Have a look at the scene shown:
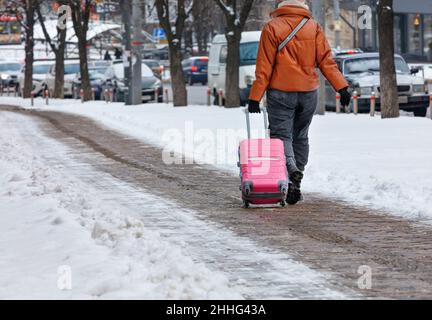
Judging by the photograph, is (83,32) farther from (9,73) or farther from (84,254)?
(84,254)

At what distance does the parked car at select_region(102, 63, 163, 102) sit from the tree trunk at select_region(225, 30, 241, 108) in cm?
1060

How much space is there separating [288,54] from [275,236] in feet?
7.69

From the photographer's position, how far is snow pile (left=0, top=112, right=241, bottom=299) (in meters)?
6.07

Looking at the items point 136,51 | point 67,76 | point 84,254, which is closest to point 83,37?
point 136,51

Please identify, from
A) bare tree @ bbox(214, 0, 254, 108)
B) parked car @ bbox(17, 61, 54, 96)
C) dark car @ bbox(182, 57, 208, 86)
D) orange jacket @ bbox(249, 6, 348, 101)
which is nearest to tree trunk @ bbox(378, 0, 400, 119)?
bare tree @ bbox(214, 0, 254, 108)

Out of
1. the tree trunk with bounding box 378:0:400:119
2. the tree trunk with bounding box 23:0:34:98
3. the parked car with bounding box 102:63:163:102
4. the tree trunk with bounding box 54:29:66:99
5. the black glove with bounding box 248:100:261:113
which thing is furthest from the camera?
the tree trunk with bounding box 23:0:34:98

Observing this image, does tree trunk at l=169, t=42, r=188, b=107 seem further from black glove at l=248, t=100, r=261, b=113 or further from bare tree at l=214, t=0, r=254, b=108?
black glove at l=248, t=100, r=261, b=113

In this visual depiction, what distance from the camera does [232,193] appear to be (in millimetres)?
11500

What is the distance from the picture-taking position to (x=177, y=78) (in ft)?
113

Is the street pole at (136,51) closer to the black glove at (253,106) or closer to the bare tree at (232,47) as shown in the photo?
the bare tree at (232,47)

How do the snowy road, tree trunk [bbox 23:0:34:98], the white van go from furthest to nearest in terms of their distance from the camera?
tree trunk [bbox 23:0:34:98], the white van, the snowy road

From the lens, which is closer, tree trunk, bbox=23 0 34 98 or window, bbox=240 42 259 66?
window, bbox=240 42 259 66

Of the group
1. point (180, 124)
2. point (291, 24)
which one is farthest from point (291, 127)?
point (180, 124)

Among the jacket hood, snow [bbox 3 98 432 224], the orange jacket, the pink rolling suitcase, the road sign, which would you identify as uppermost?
the road sign
